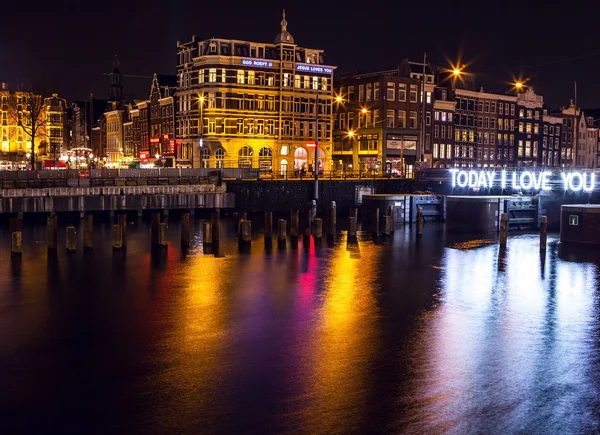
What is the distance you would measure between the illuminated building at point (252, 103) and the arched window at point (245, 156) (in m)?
0.05

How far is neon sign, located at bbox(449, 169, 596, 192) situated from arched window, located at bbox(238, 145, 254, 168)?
34691mm

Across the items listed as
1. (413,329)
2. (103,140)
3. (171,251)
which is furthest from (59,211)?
(103,140)

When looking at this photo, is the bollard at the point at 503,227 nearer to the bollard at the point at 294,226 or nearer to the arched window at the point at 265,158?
the bollard at the point at 294,226

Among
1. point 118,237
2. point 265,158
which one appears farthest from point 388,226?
point 265,158

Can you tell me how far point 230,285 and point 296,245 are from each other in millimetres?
14579

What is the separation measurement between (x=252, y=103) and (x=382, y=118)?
20.1 meters

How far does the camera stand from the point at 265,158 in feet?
325

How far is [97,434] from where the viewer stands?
52.5ft

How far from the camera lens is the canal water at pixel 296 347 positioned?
17.0 meters

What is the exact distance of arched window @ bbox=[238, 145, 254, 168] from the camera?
96.1m

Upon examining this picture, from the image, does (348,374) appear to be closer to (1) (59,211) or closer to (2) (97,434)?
(2) (97,434)

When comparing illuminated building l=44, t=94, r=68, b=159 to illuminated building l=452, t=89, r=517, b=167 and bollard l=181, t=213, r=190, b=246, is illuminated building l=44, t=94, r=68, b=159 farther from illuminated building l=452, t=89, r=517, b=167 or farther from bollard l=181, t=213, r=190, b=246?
bollard l=181, t=213, r=190, b=246

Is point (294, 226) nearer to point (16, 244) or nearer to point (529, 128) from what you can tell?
point (16, 244)

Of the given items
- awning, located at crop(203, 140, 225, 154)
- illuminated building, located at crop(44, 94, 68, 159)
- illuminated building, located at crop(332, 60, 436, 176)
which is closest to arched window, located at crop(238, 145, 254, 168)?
awning, located at crop(203, 140, 225, 154)
